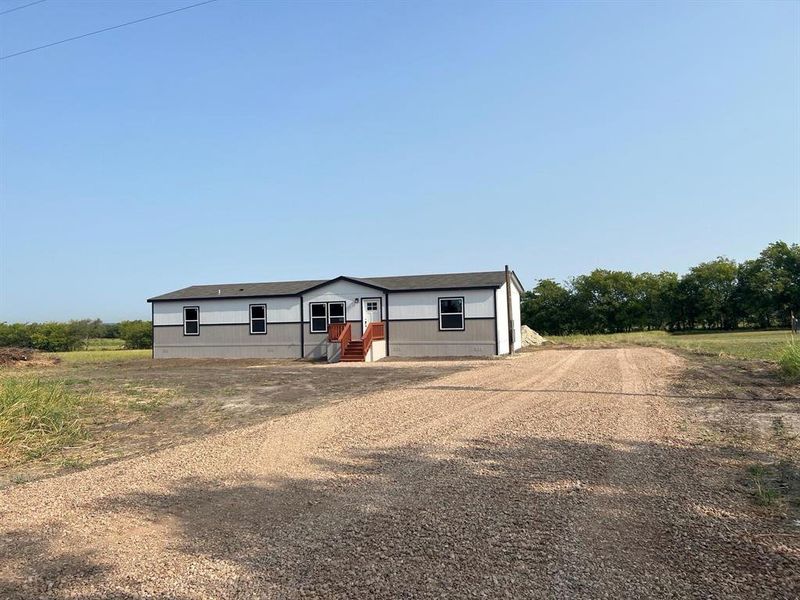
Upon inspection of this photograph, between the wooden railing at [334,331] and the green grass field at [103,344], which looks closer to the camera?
the wooden railing at [334,331]

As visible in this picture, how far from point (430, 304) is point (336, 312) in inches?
181

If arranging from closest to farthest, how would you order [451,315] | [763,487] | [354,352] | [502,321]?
[763,487] < [354,352] < [451,315] < [502,321]

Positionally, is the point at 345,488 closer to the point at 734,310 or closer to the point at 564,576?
the point at 564,576

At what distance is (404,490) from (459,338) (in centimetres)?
2026

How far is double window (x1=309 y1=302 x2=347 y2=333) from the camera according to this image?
87.1 feet

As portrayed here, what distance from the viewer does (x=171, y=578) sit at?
339 cm

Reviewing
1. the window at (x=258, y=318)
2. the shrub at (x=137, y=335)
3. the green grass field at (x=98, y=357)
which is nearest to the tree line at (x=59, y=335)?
the shrub at (x=137, y=335)

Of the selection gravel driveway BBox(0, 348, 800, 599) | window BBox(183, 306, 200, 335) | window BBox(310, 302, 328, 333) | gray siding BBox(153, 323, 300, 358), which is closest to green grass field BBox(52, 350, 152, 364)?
gray siding BBox(153, 323, 300, 358)

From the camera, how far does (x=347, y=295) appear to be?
86.7 ft

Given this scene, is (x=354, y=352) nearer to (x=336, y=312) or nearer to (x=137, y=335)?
(x=336, y=312)

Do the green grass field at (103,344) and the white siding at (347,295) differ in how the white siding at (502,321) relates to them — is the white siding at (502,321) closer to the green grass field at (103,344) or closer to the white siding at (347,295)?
the white siding at (347,295)

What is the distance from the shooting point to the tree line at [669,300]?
5278cm

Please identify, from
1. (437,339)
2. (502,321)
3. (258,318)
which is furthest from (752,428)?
(258,318)

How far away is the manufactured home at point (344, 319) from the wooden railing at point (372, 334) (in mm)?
44
